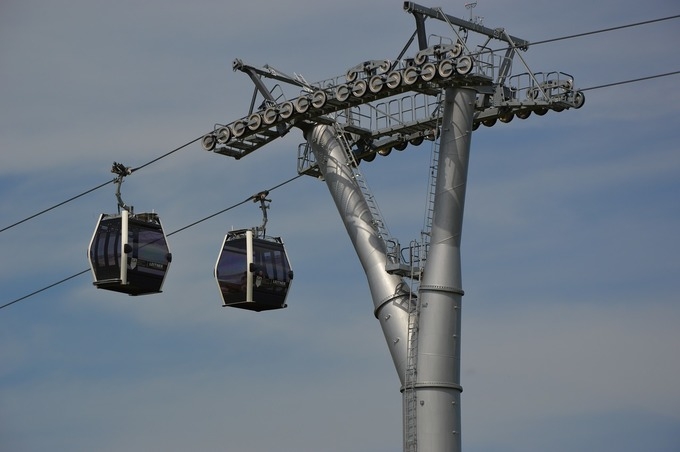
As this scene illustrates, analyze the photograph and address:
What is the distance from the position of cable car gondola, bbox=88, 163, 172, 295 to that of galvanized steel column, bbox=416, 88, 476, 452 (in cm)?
686

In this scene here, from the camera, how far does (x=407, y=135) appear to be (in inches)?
1657

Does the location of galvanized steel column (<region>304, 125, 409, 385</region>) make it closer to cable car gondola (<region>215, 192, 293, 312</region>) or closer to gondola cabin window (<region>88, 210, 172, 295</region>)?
cable car gondola (<region>215, 192, 293, 312</region>)

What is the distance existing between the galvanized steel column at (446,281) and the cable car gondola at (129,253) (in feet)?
22.5

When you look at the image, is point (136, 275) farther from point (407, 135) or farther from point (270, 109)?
point (407, 135)

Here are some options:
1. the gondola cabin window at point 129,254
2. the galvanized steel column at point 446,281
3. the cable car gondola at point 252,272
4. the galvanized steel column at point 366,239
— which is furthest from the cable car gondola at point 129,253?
the galvanized steel column at point 446,281

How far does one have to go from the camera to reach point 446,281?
1484 inches

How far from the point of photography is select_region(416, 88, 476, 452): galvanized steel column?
37.2 metres

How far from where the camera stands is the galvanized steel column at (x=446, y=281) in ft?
122

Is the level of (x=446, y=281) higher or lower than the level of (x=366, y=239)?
lower

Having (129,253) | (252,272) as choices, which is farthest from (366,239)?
(129,253)

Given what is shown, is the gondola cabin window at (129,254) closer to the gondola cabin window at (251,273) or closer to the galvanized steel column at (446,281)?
the gondola cabin window at (251,273)

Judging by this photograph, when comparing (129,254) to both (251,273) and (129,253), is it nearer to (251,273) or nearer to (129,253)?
(129,253)

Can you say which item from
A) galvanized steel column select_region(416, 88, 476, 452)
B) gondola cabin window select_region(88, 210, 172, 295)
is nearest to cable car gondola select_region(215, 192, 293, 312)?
gondola cabin window select_region(88, 210, 172, 295)

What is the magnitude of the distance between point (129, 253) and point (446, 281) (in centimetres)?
784
